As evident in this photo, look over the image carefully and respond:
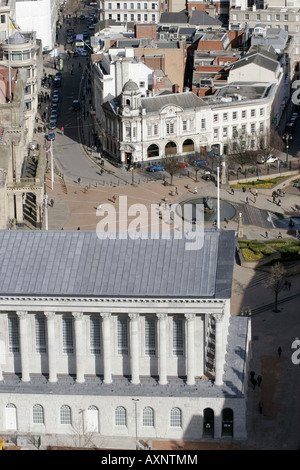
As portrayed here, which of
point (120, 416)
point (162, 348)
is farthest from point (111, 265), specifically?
point (120, 416)

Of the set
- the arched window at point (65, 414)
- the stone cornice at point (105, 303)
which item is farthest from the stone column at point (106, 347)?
the arched window at point (65, 414)

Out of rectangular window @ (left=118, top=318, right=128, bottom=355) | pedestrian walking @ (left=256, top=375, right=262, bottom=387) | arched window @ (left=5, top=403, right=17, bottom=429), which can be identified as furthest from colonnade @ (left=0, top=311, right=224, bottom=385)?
pedestrian walking @ (left=256, top=375, right=262, bottom=387)

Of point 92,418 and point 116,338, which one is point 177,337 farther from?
point 92,418

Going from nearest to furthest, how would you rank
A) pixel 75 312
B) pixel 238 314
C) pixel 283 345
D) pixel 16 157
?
pixel 75 312 → pixel 283 345 → pixel 238 314 → pixel 16 157

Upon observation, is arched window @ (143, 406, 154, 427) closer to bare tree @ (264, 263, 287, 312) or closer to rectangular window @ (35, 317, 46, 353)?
rectangular window @ (35, 317, 46, 353)

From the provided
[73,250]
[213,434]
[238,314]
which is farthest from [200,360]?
[238,314]

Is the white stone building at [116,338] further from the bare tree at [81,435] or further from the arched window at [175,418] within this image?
the bare tree at [81,435]

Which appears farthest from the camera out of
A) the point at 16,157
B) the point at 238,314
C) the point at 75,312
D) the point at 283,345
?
the point at 16,157

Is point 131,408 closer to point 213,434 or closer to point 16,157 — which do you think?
point 213,434

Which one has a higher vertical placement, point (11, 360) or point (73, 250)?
point (73, 250)
